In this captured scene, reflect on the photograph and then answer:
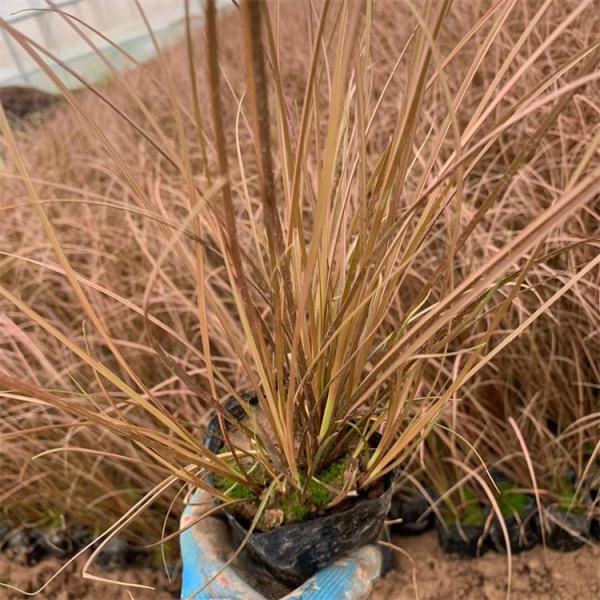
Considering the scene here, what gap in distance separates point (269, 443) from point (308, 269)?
7.5 inches

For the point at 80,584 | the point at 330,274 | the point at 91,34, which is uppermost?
the point at 91,34

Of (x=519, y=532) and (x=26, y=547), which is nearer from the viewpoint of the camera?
(x=519, y=532)

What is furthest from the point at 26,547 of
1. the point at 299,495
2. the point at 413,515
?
the point at 299,495

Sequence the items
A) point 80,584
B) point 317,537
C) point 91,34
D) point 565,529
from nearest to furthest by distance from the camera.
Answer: point 317,537 < point 565,529 < point 80,584 < point 91,34

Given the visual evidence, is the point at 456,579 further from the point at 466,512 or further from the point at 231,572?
the point at 231,572

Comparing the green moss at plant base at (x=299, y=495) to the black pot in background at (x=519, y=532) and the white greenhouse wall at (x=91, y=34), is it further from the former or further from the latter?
the white greenhouse wall at (x=91, y=34)

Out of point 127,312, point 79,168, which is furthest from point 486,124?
point 79,168

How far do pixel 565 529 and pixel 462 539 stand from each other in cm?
16

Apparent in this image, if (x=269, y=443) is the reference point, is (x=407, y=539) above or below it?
below

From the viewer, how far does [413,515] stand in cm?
102

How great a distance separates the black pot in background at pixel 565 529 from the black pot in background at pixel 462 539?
10 centimetres

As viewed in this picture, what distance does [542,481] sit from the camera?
975mm

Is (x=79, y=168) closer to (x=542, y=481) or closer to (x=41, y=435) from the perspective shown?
(x=41, y=435)

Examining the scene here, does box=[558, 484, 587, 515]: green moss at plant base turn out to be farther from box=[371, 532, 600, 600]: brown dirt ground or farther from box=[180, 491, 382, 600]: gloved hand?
box=[180, 491, 382, 600]: gloved hand
